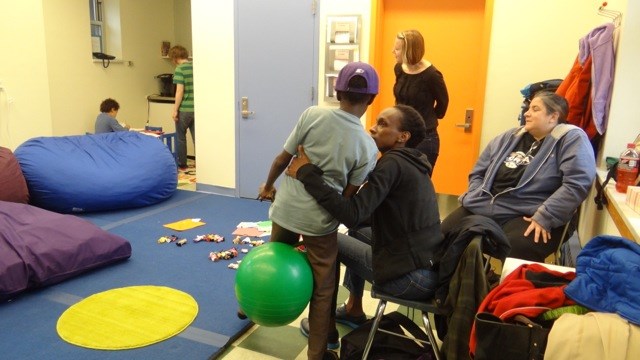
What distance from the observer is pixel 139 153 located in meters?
4.64

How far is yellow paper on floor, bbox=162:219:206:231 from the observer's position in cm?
396

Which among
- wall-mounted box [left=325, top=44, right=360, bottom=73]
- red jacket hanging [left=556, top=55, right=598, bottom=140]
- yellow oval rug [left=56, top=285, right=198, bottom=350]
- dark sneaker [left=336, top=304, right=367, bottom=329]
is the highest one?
wall-mounted box [left=325, top=44, right=360, bottom=73]

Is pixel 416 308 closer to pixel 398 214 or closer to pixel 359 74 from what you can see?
pixel 398 214

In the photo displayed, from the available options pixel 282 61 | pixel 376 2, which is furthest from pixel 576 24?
pixel 282 61

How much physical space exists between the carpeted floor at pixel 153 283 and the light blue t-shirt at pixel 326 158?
0.80 m

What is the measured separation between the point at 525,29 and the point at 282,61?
2.20 metres

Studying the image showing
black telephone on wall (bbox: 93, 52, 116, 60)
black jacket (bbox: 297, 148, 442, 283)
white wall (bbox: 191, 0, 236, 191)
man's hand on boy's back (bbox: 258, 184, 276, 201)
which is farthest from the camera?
black telephone on wall (bbox: 93, 52, 116, 60)

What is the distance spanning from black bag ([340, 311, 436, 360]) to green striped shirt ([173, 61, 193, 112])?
4.63 metres

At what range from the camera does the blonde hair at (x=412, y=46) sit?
3.29 m

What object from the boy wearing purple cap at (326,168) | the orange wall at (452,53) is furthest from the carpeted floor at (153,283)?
the orange wall at (452,53)

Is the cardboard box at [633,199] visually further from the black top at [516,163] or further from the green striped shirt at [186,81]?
the green striped shirt at [186,81]

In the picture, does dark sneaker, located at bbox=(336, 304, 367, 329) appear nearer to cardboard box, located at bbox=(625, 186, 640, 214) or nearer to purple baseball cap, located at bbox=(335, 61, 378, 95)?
purple baseball cap, located at bbox=(335, 61, 378, 95)

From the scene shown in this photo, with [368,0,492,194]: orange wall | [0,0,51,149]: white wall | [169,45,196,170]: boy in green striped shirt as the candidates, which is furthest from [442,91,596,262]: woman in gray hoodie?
[0,0,51,149]: white wall

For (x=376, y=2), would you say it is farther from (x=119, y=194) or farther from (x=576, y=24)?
(x=119, y=194)
